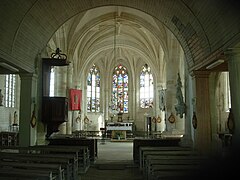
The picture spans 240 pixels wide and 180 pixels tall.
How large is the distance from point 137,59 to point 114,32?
272 inches

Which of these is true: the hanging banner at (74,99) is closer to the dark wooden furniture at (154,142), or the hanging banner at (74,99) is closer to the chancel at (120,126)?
the chancel at (120,126)

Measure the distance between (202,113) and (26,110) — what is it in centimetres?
628

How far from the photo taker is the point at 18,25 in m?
9.03

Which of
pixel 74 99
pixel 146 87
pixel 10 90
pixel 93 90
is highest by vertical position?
pixel 146 87

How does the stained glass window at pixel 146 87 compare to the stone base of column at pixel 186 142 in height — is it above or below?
above

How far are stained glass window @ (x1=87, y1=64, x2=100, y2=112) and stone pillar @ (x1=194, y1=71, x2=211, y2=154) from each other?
67.4 ft

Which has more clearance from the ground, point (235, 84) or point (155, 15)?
point (155, 15)

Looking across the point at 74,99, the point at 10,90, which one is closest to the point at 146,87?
the point at 74,99

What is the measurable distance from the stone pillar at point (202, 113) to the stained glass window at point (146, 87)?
19.9 meters

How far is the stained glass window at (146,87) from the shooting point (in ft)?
98.2

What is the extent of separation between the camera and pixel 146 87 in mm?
30266

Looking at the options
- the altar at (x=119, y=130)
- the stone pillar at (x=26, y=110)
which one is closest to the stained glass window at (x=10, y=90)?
the altar at (x=119, y=130)

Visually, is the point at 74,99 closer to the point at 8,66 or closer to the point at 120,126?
the point at 120,126

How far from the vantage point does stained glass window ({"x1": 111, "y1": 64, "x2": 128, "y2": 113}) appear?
30812 mm
